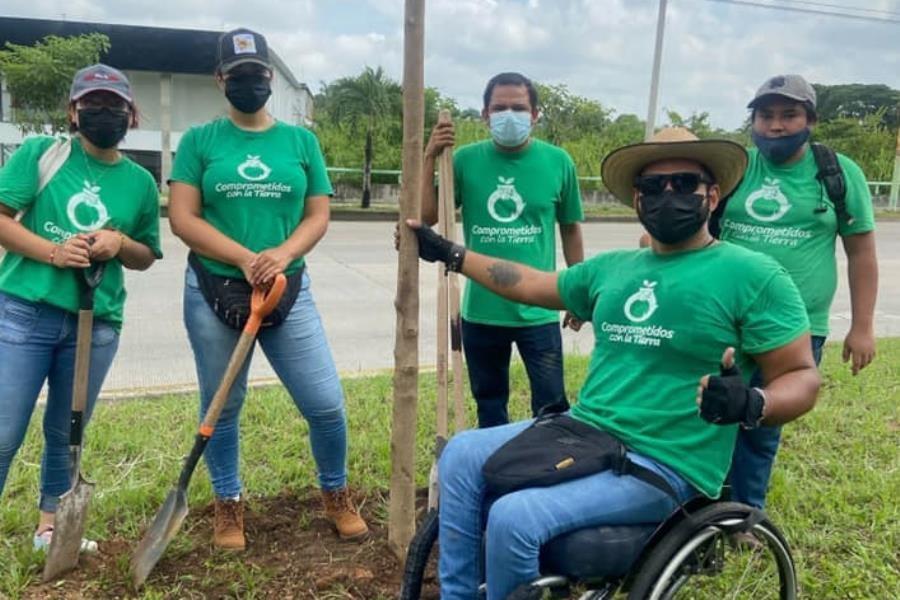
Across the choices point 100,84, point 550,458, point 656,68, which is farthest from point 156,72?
point 550,458

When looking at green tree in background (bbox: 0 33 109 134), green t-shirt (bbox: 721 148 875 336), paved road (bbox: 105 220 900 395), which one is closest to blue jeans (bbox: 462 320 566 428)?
green t-shirt (bbox: 721 148 875 336)

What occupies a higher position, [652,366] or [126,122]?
[126,122]

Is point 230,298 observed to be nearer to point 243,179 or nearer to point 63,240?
point 243,179

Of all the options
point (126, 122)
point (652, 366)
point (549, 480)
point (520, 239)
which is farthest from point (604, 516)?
point (126, 122)

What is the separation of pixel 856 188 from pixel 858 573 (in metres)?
1.37

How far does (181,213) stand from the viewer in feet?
8.54

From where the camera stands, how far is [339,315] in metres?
7.44

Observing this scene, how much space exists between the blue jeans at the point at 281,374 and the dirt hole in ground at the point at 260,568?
0.79 ft

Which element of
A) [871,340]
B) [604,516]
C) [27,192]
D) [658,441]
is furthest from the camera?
[871,340]

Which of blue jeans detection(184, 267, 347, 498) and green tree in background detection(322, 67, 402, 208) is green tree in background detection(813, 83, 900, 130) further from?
blue jeans detection(184, 267, 347, 498)

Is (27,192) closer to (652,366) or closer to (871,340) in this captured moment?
(652,366)

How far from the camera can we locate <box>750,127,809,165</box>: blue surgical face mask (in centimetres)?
284

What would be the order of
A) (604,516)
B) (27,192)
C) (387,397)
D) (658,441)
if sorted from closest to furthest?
(604,516) < (658,441) < (27,192) < (387,397)

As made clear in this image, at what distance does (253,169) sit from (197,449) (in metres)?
0.94
